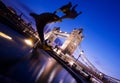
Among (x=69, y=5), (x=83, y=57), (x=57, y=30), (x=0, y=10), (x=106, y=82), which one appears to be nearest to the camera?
(x=69, y=5)

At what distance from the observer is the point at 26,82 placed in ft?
13.8

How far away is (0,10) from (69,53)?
23527 mm

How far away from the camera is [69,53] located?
3647 centimetres

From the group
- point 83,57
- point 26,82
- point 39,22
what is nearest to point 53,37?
point 83,57

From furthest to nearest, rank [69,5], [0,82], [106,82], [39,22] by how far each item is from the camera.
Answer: [106,82] < [39,22] < [69,5] < [0,82]

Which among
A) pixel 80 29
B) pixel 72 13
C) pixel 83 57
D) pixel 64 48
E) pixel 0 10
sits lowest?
pixel 0 10

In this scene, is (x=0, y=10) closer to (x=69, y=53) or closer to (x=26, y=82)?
(x=26, y=82)

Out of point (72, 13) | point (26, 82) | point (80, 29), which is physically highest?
point (80, 29)

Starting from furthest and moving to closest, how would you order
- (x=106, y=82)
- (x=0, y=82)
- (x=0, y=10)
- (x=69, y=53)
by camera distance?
(x=69, y=53) < (x=106, y=82) < (x=0, y=10) < (x=0, y=82)

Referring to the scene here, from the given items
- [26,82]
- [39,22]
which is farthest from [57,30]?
[26,82]

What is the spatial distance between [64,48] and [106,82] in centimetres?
1375

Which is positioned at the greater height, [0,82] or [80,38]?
[80,38]

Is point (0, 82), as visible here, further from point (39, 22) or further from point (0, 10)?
point (0, 10)

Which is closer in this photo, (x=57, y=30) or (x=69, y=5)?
(x=69, y=5)
